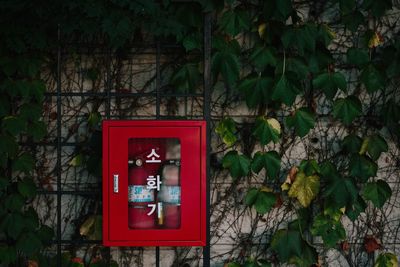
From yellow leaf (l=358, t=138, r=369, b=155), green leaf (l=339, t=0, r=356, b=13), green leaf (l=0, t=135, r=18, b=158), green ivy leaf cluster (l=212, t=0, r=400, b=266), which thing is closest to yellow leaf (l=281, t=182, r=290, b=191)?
green ivy leaf cluster (l=212, t=0, r=400, b=266)

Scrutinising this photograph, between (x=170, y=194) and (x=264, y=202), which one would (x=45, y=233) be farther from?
(x=264, y=202)

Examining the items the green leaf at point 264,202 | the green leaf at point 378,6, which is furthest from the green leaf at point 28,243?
the green leaf at point 378,6

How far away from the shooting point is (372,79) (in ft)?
15.4

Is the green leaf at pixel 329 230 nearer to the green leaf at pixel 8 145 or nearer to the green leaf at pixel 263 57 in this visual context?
the green leaf at pixel 263 57

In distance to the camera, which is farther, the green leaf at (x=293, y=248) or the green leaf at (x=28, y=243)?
the green leaf at (x=293, y=248)

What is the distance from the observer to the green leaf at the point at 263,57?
4660mm

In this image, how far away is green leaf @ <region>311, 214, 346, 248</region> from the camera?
4.78 metres

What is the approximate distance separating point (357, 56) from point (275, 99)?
2.24 feet

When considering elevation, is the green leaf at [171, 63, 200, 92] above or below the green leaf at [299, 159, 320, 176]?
above

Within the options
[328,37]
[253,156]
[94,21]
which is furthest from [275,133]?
[94,21]

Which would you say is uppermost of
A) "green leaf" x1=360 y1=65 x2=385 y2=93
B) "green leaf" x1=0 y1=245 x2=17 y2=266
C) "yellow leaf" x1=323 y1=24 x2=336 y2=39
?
"yellow leaf" x1=323 y1=24 x2=336 y2=39

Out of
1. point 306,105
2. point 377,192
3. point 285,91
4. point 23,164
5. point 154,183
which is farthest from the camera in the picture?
point 306,105

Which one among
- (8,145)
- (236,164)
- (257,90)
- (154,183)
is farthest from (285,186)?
(8,145)

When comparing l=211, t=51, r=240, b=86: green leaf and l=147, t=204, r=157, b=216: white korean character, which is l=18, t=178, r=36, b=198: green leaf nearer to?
l=147, t=204, r=157, b=216: white korean character
